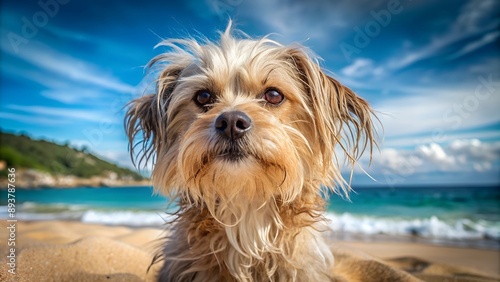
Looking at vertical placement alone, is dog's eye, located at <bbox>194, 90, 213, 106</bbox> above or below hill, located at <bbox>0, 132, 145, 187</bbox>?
above

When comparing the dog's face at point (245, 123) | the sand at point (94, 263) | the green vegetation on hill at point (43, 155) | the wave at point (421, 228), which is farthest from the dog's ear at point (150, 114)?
the green vegetation on hill at point (43, 155)

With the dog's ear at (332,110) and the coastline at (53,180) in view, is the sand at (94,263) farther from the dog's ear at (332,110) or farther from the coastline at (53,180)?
the coastline at (53,180)

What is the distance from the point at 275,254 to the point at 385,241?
6360 millimetres

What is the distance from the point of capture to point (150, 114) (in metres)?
2.71

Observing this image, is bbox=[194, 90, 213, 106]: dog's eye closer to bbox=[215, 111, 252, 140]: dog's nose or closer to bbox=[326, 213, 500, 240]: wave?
bbox=[215, 111, 252, 140]: dog's nose

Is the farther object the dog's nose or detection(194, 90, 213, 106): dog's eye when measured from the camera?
detection(194, 90, 213, 106): dog's eye

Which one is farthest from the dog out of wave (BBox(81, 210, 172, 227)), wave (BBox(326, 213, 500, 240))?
wave (BBox(81, 210, 172, 227))

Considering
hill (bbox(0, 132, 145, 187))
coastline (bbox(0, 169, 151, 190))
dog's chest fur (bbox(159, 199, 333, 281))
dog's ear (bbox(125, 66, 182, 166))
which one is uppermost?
dog's ear (bbox(125, 66, 182, 166))

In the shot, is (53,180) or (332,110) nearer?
(332,110)

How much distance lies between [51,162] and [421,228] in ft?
76.9

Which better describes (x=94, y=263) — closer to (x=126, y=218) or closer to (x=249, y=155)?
(x=249, y=155)

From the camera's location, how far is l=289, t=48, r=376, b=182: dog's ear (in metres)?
2.46

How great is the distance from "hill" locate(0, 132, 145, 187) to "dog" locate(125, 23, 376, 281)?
754 inches

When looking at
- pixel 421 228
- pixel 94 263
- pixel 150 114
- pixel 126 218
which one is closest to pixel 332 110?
pixel 150 114
